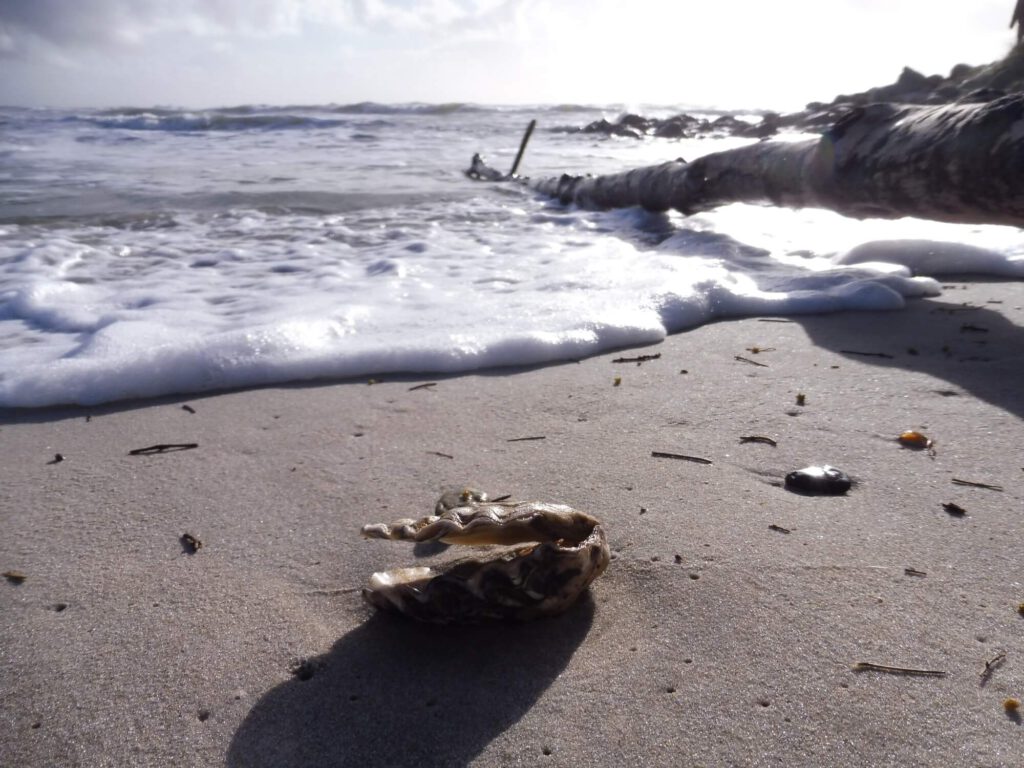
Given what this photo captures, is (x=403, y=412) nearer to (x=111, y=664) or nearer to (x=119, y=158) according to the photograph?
(x=111, y=664)

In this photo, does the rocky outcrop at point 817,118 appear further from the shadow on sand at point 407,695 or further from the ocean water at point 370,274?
the shadow on sand at point 407,695

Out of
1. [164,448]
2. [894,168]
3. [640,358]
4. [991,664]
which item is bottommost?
[164,448]

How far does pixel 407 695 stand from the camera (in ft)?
4.54

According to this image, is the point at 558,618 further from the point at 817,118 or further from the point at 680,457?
the point at 817,118

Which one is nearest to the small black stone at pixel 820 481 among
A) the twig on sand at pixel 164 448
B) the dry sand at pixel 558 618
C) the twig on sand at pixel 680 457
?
the dry sand at pixel 558 618

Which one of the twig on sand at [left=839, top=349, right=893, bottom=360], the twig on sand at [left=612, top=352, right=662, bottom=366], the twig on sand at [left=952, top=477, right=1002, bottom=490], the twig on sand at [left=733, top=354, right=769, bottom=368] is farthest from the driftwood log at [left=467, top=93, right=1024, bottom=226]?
the twig on sand at [left=952, top=477, right=1002, bottom=490]

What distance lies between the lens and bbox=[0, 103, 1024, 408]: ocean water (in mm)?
3367

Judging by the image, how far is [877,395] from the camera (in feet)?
9.07

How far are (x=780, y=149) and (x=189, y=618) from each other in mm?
5029

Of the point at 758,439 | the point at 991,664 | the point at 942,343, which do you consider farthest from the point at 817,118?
the point at 991,664

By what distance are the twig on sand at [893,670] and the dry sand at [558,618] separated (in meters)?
0.02

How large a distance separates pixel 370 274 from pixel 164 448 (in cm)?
279

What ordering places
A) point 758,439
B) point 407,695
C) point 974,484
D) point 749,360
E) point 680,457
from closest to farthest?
point 407,695 < point 974,484 < point 680,457 < point 758,439 < point 749,360

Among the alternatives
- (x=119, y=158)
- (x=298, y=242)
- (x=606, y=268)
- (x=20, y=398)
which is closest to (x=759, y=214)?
(x=606, y=268)
